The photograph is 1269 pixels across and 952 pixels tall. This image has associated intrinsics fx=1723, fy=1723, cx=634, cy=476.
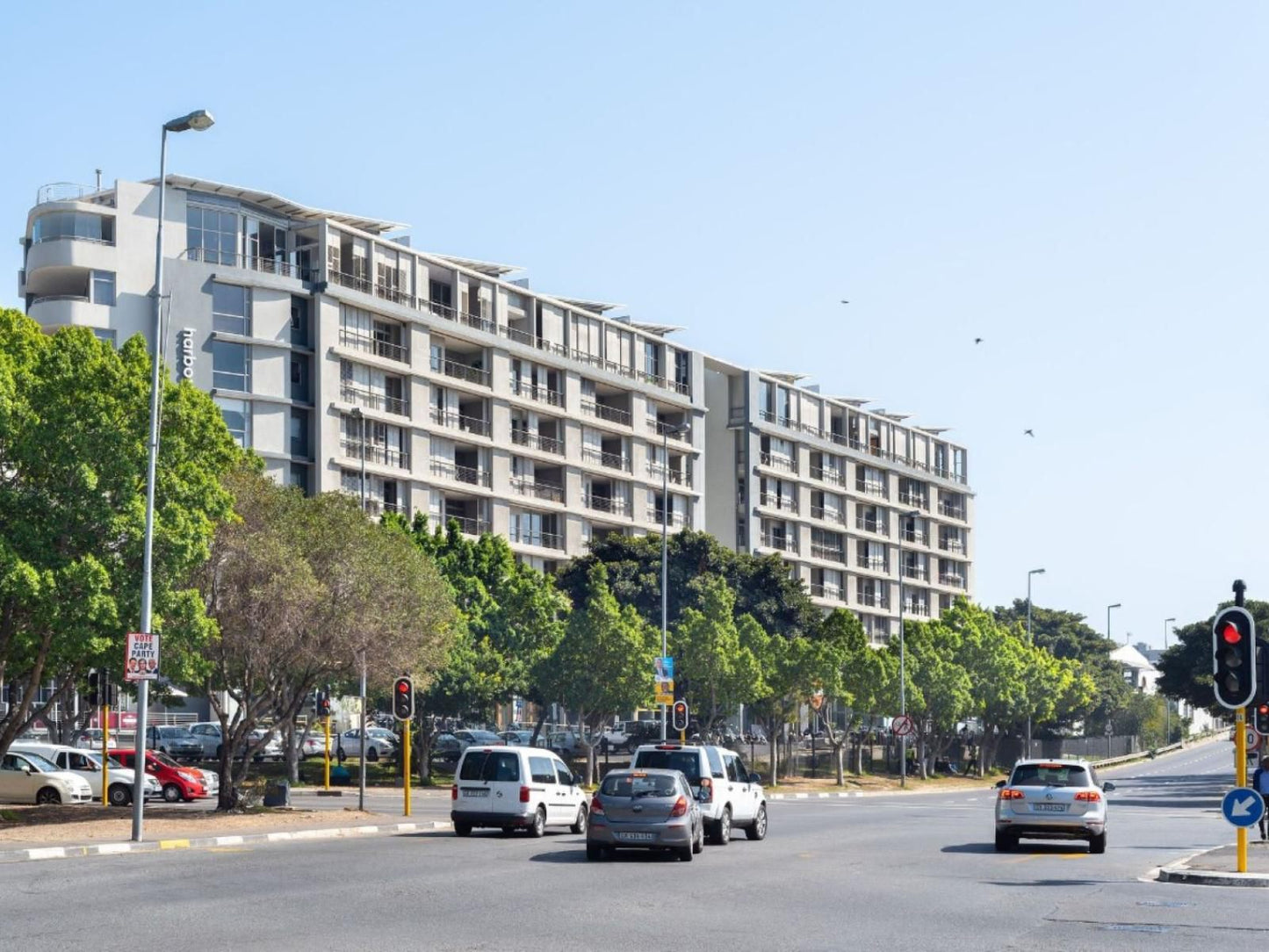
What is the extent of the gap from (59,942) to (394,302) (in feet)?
234

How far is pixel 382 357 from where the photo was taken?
83.9 m

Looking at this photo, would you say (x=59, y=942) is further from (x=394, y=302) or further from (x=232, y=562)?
(x=394, y=302)

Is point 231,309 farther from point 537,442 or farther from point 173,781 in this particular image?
point 173,781

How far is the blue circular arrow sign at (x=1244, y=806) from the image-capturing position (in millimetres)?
22062

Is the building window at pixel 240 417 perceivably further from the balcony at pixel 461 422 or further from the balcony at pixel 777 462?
the balcony at pixel 777 462

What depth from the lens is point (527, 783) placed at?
30703 millimetres

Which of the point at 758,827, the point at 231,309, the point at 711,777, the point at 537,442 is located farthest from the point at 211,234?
the point at 711,777

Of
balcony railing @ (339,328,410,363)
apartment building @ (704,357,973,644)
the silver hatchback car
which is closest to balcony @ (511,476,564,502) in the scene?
balcony railing @ (339,328,410,363)

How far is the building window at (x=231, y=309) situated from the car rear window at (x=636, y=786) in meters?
55.7

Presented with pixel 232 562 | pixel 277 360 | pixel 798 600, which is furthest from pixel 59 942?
pixel 798 600

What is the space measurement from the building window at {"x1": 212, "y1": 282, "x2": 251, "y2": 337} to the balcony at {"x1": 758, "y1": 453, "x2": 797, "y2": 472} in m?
43.9

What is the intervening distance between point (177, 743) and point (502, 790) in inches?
1497

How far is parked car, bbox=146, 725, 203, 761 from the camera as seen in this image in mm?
63625

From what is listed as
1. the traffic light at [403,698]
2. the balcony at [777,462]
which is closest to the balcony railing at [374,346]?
the balcony at [777,462]
